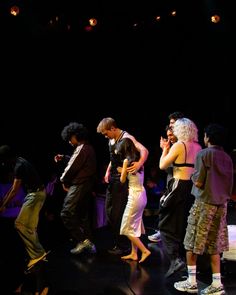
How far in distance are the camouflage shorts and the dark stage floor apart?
1.74ft

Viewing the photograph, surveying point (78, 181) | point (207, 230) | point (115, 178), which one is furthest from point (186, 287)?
point (78, 181)

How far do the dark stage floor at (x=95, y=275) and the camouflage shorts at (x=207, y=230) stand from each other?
531 millimetres

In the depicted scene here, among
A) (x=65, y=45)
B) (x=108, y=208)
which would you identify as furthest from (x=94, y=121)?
(x=108, y=208)

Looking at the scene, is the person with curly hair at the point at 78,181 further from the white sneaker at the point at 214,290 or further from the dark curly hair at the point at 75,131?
the white sneaker at the point at 214,290

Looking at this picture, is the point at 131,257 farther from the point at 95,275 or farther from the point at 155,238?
the point at 155,238

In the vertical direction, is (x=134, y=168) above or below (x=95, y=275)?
above

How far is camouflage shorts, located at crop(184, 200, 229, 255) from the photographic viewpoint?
3713mm

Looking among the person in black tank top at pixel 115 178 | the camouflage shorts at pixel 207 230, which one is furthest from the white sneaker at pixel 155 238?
the camouflage shorts at pixel 207 230

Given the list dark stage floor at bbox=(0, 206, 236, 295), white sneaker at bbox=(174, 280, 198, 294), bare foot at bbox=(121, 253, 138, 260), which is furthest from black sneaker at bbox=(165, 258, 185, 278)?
bare foot at bbox=(121, 253, 138, 260)

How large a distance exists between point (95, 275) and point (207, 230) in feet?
4.61

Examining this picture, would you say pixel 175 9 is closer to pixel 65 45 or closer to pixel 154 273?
pixel 65 45

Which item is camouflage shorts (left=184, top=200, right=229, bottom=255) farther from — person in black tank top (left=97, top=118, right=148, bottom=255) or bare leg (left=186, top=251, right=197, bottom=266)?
person in black tank top (left=97, top=118, right=148, bottom=255)

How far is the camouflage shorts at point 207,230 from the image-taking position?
3713mm

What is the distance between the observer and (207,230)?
372cm
